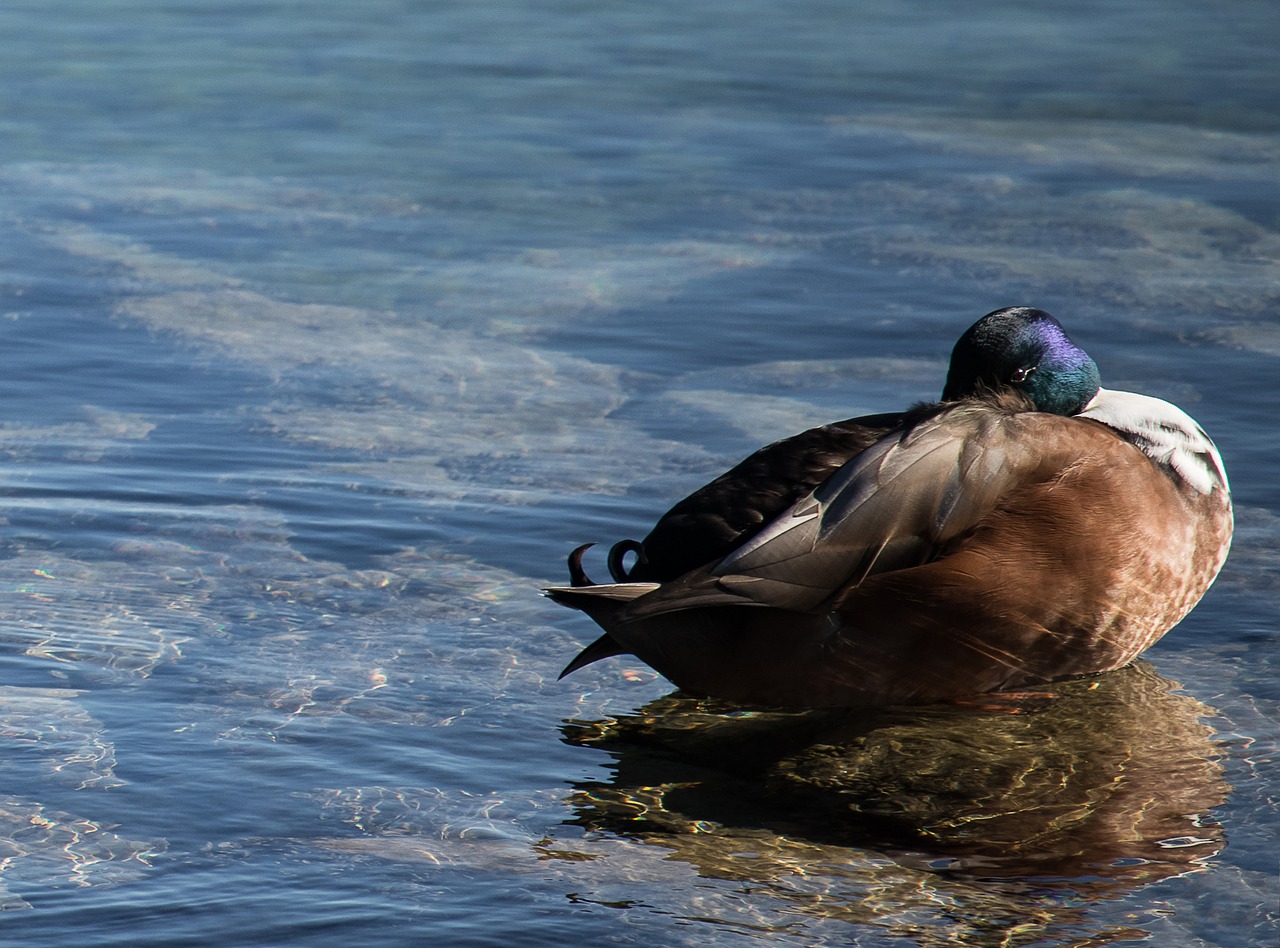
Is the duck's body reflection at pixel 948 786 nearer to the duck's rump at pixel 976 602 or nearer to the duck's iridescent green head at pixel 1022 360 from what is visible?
the duck's rump at pixel 976 602

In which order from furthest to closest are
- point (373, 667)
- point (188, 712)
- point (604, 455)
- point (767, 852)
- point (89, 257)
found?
1. point (89, 257)
2. point (604, 455)
3. point (373, 667)
4. point (188, 712)
5. point (767, 852)

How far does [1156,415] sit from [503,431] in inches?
110

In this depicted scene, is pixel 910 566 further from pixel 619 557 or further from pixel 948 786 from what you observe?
pixel 619 557

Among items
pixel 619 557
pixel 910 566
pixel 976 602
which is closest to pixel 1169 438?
pixel 976 602

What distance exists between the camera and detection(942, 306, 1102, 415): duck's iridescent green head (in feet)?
16.8

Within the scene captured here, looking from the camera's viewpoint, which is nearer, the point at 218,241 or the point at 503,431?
the point at 503,431

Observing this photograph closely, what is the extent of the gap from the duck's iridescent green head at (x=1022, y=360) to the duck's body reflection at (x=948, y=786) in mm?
855

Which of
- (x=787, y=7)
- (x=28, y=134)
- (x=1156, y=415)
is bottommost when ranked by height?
(x=1156, y=415)

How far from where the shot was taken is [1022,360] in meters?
5.12

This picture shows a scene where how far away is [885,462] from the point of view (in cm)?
446

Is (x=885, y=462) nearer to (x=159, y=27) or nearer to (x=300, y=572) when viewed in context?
(x=300, y=572)

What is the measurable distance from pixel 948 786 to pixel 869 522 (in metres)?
0.72

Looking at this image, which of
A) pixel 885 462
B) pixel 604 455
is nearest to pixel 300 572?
pixel 604 455

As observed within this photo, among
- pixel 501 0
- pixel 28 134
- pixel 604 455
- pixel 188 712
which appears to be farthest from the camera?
pixel 501 0
